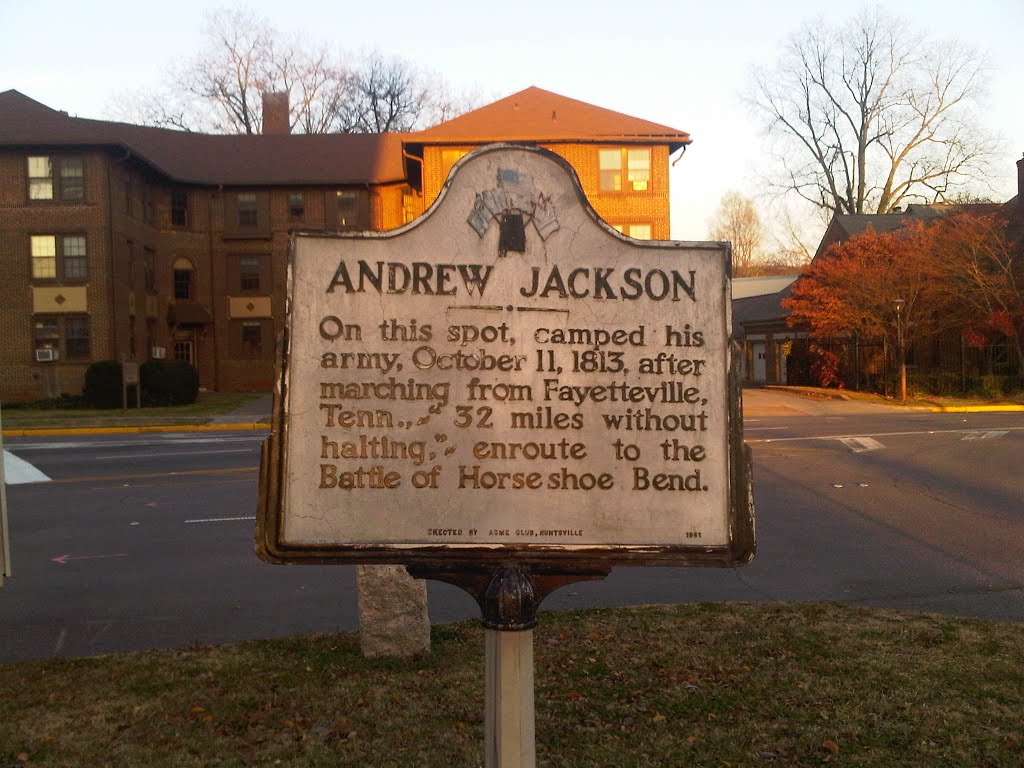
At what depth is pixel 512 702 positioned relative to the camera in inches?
127

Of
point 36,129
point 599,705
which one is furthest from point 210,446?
point 36,129

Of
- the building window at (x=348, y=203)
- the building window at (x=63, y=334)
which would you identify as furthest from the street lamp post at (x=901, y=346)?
the building window at (x=63, y=334)

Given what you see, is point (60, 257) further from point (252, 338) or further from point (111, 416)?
point (252, 338)

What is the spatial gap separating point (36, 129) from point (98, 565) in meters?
31.0

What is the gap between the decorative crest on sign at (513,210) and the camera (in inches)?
129

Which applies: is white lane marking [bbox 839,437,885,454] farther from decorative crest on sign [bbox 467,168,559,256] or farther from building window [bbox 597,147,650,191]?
building window [bbox 597,147,650,191]

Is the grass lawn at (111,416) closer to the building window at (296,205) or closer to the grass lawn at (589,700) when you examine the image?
the building window at (296,205)

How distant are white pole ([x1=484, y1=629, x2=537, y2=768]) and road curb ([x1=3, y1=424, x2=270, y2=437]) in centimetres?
2130

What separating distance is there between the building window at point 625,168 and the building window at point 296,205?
15.0 m

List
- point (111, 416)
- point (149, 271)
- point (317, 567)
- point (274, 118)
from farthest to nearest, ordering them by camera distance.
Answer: point (274, 118) < point (149, 271) < point (111, 416) < point (317, 567)

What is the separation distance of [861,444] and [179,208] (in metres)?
32.7

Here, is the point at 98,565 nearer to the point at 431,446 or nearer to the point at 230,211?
the point at 431,446

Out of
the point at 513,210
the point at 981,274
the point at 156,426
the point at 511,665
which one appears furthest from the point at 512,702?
the point at 981,274

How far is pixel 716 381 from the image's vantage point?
3.32m
